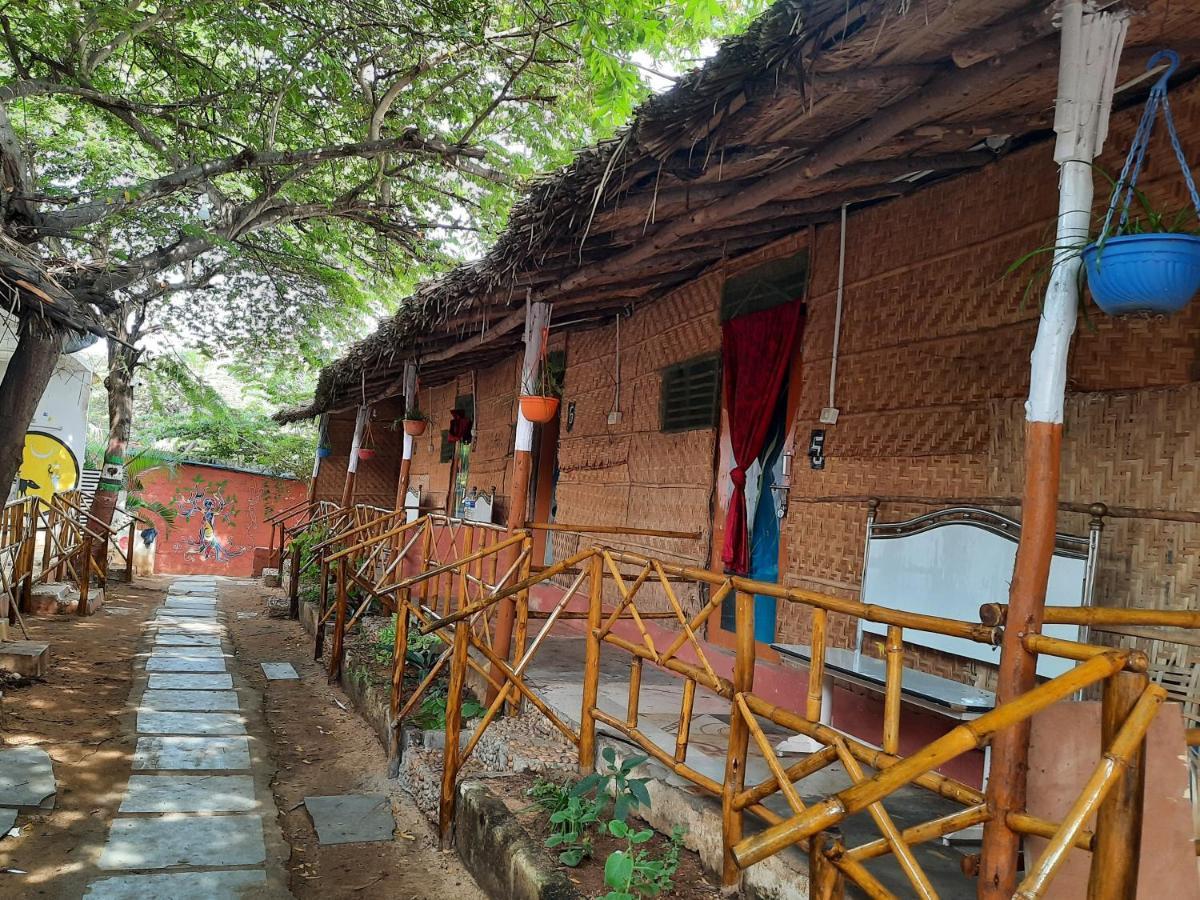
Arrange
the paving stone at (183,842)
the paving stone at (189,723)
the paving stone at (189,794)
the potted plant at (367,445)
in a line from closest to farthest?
the paving stone at (183,842), the paving stone at (189,794), the paving stone at (189,723), the potted plant at (367,445)

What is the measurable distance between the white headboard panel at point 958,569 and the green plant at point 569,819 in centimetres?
161

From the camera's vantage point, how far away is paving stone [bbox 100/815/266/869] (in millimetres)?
3715

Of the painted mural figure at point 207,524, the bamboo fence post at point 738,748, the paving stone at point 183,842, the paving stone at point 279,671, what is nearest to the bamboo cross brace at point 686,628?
the bamboo fence post at point 738,748

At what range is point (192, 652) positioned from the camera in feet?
27.2

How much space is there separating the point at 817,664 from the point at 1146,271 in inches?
55.1

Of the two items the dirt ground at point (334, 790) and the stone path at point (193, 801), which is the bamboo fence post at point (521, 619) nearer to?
the dirt ground at point (334, 790)

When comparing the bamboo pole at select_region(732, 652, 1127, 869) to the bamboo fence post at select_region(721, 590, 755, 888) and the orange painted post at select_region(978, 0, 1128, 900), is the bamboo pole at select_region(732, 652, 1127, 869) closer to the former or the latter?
the orange painted post at select_region(978, 0, 1128, 900)

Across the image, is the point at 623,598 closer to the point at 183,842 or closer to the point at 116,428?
the point at 183,842

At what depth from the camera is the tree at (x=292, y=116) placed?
21.9 feet

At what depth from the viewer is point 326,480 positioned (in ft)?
56.2

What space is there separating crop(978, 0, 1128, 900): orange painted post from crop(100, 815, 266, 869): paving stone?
11.3 ft

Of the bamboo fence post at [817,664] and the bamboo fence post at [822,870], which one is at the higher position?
the bamboo fence post at [817,664]

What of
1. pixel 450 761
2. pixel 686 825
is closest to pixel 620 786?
pixel 686 825

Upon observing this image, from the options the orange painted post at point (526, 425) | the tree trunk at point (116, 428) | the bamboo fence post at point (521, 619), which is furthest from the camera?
the tree trunk at point (116, 428)
